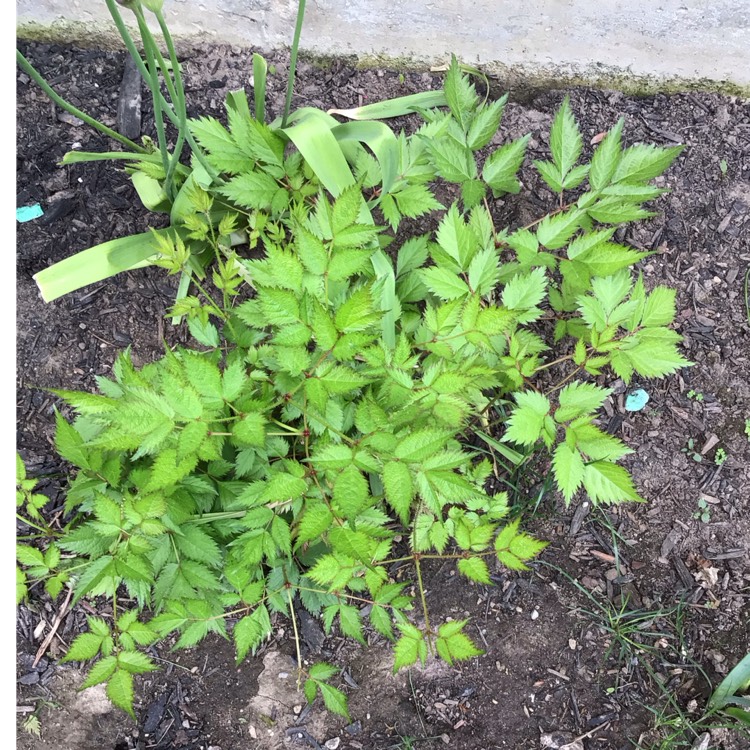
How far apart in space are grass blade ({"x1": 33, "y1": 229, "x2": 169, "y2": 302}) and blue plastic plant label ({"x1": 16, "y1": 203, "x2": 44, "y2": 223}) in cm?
44

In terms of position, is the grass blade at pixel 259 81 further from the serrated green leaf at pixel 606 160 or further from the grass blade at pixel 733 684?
the grass blade at pixel 733 684

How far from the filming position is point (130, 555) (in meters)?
1.17

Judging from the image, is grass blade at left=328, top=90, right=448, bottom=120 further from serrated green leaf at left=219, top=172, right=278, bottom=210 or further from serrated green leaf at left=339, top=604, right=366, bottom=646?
serrated green leaf at left=339, top=604, right=366, bottom=646

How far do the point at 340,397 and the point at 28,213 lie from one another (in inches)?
47.4

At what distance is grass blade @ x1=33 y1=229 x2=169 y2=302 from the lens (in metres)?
1.43

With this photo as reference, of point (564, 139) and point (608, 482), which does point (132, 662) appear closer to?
point (608, 482)

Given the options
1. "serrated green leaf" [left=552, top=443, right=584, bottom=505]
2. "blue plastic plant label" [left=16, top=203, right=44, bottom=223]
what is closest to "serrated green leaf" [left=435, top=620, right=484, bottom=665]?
"serrated green leaf" [left=552, top=443, right=584, bottom=505]

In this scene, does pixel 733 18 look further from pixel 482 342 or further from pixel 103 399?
pixel 103 399

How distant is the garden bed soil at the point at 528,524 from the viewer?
5.64 feet

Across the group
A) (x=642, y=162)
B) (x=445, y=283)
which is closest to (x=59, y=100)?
(x=445, y=283)

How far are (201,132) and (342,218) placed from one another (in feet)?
1.81

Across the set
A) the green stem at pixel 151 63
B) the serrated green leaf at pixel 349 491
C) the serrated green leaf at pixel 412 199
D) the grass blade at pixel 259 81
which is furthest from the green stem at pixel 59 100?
the serrated green leaf at pixel 349 491

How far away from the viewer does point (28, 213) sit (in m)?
1.79
